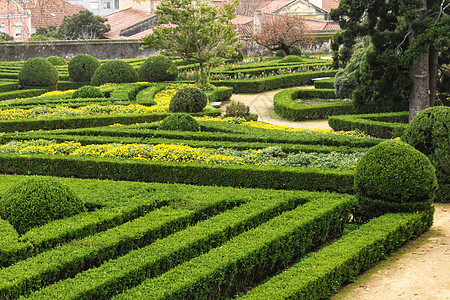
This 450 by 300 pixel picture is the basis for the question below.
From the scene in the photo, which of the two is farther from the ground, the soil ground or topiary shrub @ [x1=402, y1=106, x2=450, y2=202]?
topiary shrub @ [x1=402, y1=106, x2=450, y2=202]

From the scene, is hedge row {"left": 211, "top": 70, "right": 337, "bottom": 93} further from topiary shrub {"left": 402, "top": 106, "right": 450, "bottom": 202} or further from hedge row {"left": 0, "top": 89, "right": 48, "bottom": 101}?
topiary shrub {"left": 402, "top": 106, "right": 450, "bottom": 202}

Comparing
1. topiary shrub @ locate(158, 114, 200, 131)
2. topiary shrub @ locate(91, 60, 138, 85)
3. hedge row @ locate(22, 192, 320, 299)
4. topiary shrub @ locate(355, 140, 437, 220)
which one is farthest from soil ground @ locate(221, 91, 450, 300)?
topiary shrub @ locate(91, 60, 138, 85)

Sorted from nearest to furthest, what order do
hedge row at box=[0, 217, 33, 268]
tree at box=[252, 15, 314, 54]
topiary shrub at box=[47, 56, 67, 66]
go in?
1. hedge row at box=[0, 217, 33, 268]
2. topiary shrub at box=[47, 56, 67, 66]
3. tree at box=[252, 15, 314, 54]

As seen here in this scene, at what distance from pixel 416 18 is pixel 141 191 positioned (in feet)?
32.3

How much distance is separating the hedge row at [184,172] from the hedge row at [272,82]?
14532 millimetres

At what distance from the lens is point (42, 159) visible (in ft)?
37.5

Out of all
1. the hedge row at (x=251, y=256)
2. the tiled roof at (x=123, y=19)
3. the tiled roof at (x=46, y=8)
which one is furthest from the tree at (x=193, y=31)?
the tiled roof at (x=123, y=19)

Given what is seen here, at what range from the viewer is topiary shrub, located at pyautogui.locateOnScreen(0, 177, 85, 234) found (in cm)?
757

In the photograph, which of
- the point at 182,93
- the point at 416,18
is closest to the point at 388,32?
the point at 416,18

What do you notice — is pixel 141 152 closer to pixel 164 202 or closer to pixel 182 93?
pixel 164 202

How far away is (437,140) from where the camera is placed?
33.5 ft

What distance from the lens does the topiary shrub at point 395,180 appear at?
857 centimetres

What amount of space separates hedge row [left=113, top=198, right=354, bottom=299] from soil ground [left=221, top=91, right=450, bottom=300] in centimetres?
90

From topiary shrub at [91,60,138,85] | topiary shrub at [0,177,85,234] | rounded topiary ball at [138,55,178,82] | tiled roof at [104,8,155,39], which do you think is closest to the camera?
topiary shrub at [0,177,85,234]
